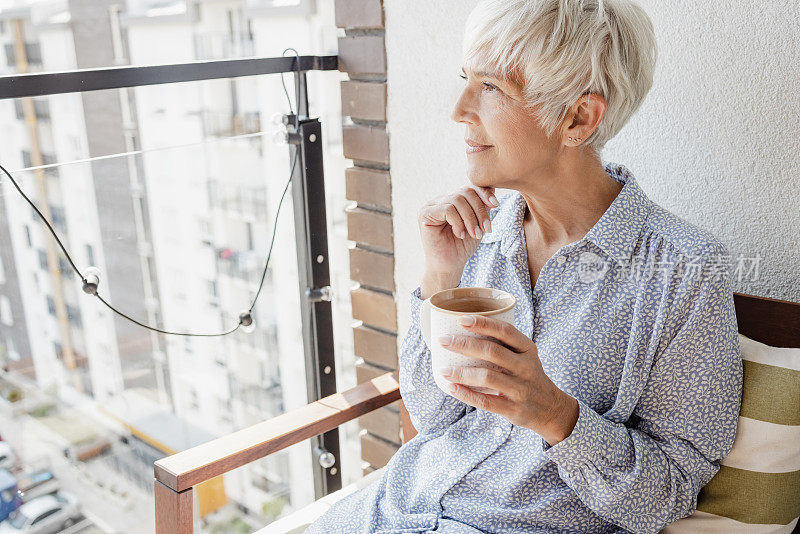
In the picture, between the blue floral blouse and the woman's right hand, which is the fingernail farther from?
the woman's right hand

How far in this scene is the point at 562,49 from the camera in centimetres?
117

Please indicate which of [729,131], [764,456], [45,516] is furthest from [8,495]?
[729,131]

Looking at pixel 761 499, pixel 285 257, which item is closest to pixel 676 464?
pixel 761 499

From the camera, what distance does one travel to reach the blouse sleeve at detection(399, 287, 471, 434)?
1.37 meters

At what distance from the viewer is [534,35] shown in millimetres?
1166

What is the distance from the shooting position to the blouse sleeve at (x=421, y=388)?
4.50ft

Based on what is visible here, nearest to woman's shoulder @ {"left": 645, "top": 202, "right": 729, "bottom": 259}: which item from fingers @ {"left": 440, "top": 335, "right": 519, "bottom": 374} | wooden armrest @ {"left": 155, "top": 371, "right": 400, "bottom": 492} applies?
fingers @ {"left": 440, "top": 335, "right": 519, "bottom": 374}

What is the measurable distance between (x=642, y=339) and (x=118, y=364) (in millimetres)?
1443

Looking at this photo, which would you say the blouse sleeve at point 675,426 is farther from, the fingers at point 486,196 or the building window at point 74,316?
the building window at point 74,316

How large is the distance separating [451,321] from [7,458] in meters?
1.50

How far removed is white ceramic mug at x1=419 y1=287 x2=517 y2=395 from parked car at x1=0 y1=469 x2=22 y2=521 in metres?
1.43

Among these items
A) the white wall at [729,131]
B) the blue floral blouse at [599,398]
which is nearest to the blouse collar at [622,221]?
the blue floral blouse at [599,398]

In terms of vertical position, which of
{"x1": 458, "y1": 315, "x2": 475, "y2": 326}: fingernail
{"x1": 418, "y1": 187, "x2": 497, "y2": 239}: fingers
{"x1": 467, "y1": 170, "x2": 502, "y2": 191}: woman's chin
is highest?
{"x1": 467, "y1": 170, "x2": 502, "y2": 191}: woman's chin

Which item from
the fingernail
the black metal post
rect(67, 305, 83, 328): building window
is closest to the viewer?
the fingernail
